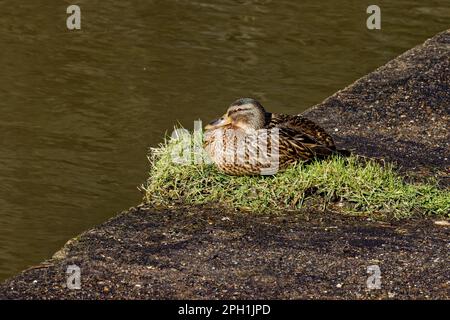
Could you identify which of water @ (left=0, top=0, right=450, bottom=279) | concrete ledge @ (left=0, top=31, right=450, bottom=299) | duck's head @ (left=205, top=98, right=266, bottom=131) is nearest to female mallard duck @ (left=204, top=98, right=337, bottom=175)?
duck's head @ (left=205, top=98, right=266, bottom=131)

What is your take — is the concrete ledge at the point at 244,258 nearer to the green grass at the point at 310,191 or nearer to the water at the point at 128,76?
the green grass at the point at 310,191

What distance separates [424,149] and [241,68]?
13.5 feet

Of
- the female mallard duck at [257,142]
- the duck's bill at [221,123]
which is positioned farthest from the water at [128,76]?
the female mallard duck at [257,142]

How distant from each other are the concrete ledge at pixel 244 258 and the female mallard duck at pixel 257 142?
1.31 feet

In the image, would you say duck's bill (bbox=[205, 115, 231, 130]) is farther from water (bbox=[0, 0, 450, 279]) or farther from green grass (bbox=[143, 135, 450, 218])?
water (bbox=[0, 0, 450, 279])

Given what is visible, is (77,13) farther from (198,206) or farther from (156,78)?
(198,206)

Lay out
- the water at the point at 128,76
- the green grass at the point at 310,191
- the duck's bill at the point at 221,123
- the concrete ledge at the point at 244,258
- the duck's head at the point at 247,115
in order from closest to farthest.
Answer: the concrete ledge at the point at 244,258, the green grass at the point at 310,191, the duck's head at the point at 247,115, the duck's bill at the point at 221,123, the water at the point at 128,76

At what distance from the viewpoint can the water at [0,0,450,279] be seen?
376 inches

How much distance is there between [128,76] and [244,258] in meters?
5.73

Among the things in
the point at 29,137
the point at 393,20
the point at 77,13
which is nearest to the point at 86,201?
the point at 29,137

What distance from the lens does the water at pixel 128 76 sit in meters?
9.55

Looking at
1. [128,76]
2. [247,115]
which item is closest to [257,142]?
[247,115]

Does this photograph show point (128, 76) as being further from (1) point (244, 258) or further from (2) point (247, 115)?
(1) point (244, 258)
